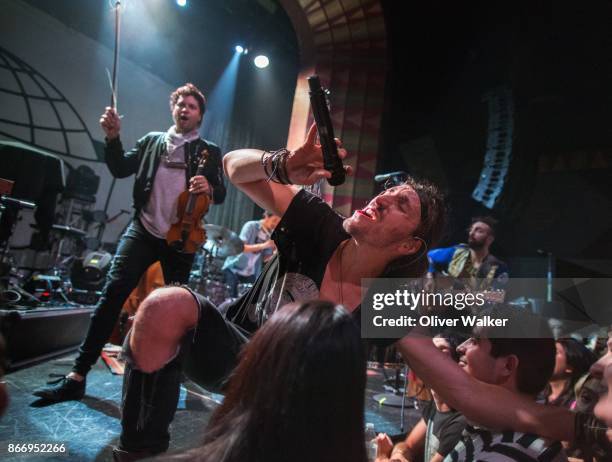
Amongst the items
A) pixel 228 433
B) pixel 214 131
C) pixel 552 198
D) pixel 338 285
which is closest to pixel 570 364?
pixel 338 285

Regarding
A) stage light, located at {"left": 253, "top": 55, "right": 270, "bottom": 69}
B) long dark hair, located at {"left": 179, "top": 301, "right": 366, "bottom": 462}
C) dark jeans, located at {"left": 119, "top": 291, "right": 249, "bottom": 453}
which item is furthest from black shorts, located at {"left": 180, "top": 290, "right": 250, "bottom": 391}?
stage light, located at {"left": 253, "top": 55, "right": 270, "bottom": 69}

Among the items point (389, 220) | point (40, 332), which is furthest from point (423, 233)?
point (40, 332)

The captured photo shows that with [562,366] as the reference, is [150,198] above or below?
above

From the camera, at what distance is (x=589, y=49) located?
5.88 meters

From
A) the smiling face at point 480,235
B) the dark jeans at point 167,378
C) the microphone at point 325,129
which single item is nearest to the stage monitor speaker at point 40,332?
the dark jeans at point 167,378

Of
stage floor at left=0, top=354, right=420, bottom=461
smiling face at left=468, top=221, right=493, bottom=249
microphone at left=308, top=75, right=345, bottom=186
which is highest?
smiling face at left=468, top=221, right=493, bottom=249

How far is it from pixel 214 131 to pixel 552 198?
7474 millimetres

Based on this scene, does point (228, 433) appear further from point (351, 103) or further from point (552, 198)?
point (552, 198)

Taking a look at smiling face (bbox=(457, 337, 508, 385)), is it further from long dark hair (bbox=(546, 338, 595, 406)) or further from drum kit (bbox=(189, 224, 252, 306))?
drum kit (bbox=(189, 224, 252, 306))

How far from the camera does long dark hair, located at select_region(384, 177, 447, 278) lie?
193 centimetres

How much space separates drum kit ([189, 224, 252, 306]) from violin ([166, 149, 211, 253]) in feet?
9.60

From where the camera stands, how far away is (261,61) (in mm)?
9391

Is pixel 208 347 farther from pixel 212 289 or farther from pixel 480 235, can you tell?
pixel 212 289

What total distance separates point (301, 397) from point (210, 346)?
0.73 m
